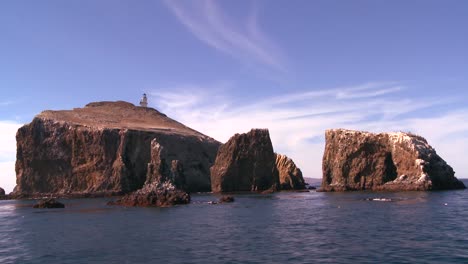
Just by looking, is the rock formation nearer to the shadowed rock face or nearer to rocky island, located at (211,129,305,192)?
the shadowed rock face

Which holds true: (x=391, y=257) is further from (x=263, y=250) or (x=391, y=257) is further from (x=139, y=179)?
(x=139, y=179)

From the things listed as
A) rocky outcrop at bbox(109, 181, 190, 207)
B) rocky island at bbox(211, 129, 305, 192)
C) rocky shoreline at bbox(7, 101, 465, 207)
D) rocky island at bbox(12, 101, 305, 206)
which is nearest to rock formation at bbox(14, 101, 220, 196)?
rocky island at bbox(12, 101, 305, 206)

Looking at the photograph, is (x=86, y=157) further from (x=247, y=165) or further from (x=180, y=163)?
(x=247, y=165)

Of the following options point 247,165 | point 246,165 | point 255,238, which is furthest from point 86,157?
point 255,238

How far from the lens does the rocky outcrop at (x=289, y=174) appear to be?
132625mm

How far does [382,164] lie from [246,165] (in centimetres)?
3942

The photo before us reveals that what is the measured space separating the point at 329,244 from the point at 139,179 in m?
106

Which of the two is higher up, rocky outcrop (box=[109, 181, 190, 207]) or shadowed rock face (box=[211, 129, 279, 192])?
shadowed rock face (box=[211, 129, 279, 192])

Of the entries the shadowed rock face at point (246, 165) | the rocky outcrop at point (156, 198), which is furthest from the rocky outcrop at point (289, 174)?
the rocky outcrop at point (156, 198)

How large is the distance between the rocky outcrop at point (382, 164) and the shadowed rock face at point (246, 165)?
1952 centimetres

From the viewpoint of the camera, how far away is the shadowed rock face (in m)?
125

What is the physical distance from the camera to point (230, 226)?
4356 cm

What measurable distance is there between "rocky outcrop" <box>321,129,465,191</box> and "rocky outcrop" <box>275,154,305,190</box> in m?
22.8

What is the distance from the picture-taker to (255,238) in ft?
115
